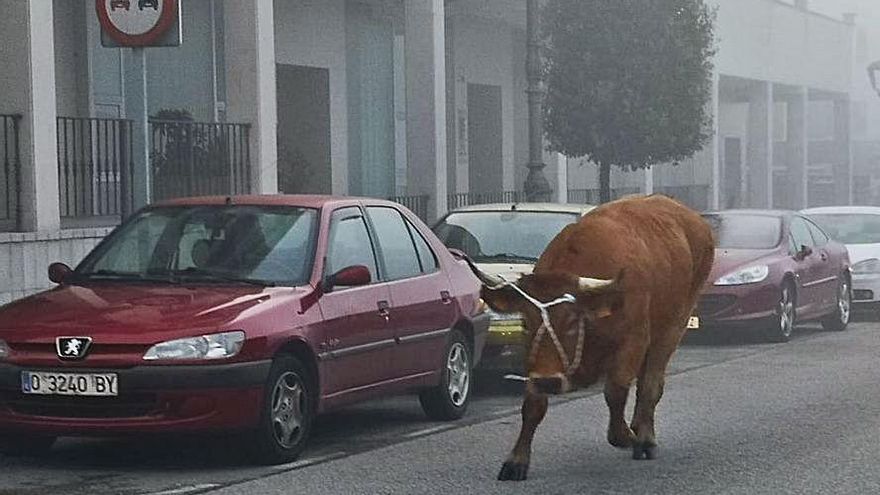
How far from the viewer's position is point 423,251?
495 inches

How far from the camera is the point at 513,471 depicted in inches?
382

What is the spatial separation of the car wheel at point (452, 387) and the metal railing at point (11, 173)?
5.93m

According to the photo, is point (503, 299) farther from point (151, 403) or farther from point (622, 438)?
point (151, 403)

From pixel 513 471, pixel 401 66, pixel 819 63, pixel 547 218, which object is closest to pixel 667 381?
pixel 547 218

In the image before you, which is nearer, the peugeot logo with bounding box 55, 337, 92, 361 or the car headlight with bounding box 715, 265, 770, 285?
the peugeot logo with bounding box 55, 337, 92, 361

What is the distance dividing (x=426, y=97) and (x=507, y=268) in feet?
36.9

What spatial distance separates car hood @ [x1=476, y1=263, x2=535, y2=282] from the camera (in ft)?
47.3

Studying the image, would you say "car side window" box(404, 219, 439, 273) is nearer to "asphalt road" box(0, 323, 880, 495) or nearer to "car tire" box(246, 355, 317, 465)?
"asphalt road" box(0, 323, 880, 495)

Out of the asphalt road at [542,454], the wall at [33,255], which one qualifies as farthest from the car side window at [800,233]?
the wall at [33,255]

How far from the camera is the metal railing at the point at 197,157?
20641 mm

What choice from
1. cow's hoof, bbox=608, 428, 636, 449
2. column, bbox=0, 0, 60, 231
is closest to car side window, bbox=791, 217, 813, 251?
column, bbox=0, 0, 60, 231

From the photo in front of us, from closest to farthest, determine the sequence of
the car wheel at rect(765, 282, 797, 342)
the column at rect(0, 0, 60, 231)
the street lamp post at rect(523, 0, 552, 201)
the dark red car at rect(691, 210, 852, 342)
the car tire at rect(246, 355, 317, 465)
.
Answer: the car tire at rect(246, 355, 317, 465)
the column at rect(0, 0, 60, 231)
the dark red car at rect(691, 210, 852, 342)
the car wheel at rect(765, 282, 797, 342)
the street lamp post at rect(523, 0, 552, 201)

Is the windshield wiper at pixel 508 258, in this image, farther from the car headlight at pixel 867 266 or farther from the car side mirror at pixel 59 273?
the car headlight at pixel 867 266

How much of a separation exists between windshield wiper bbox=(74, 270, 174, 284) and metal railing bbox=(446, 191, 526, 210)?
18.1m
